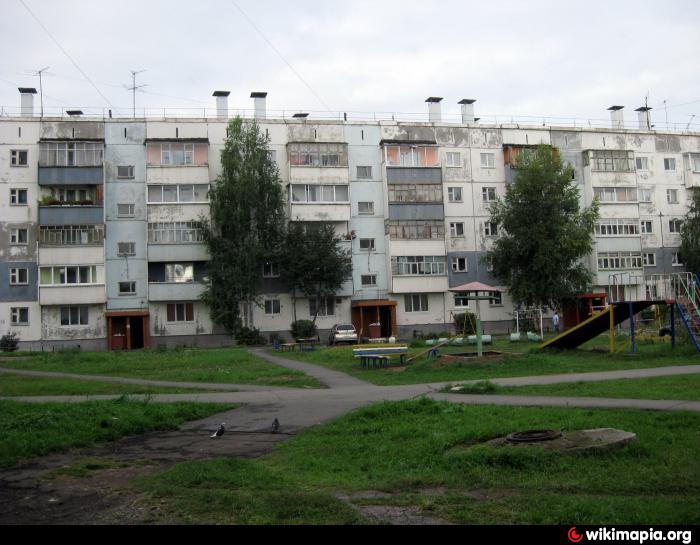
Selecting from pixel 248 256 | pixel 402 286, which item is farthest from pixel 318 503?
pixel 402 286

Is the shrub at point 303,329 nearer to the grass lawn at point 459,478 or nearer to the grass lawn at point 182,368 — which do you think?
the grass lawn at point 182,368

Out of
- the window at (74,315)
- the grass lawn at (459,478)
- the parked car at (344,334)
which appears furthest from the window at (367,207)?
the grass lawn at (459,478)

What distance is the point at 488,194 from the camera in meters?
58.9

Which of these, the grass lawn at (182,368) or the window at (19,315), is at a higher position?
the window at (19,315)


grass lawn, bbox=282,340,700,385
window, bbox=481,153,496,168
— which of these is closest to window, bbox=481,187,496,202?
window, bbox=481,153,496,168

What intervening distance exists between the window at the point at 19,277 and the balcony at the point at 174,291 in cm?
879

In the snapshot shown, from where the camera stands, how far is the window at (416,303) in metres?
56.1

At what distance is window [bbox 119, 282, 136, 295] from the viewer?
170 ft

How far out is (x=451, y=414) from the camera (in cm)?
1279

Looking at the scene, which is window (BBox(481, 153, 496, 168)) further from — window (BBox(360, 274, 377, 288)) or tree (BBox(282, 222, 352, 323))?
tree (BBox(282, 222, 352, 323))

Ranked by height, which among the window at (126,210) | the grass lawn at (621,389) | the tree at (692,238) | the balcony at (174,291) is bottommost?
the grass lawn at (621,389)

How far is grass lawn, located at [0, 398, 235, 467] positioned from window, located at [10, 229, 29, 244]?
3869 cm

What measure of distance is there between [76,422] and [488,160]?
5078 centimetres

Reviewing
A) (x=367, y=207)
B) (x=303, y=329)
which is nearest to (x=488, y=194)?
(x=367, y=207)
